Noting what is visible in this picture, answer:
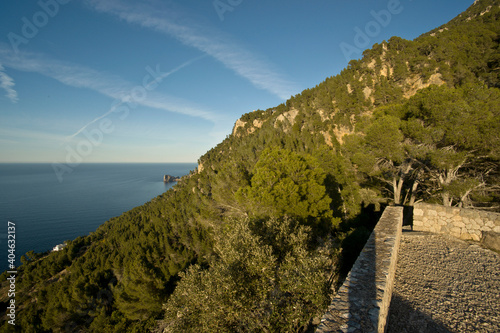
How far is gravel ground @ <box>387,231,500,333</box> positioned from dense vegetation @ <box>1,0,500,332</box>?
168 cm

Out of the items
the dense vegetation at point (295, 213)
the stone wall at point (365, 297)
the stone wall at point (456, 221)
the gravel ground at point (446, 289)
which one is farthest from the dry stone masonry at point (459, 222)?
the stone wall at point (365, 297)

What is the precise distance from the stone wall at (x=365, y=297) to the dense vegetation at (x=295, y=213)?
44.7 inches

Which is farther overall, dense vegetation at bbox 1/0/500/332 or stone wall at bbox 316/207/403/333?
dense vegetation at bbox 1/0/500/332

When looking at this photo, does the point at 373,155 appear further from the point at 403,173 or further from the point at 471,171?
the point at 471,171

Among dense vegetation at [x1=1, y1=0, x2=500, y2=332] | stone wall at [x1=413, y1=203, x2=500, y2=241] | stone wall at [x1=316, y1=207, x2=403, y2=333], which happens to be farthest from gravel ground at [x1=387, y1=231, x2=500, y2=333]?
dense vegetation at [x1=1, y1=0, x2=500, y2=332]

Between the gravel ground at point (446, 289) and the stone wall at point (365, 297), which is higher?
the stone wall at point (365, 297)

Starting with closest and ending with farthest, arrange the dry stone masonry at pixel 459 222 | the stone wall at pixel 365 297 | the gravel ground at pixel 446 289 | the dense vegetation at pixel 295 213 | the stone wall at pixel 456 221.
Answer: the stone wall at pixel 365 297
the gravel ground at pixel 446 289
the dense vegetation at pixel 295 213
the dry stone masonry at pixel 459 222
the stone wall at pixel 456 221

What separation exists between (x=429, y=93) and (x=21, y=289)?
40.8 meters

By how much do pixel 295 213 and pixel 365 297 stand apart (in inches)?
289

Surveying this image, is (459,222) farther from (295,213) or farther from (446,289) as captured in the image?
(295,213)

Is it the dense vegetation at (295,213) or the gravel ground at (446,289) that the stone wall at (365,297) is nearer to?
the gravel ground at (446,289)

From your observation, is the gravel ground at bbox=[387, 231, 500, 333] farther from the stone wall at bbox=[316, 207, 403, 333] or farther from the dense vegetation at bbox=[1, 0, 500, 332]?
the dense vegetation at bbox=[1, 0, 500, 332]

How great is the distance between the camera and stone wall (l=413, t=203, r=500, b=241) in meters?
6.78

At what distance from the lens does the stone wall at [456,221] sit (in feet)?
22.2
